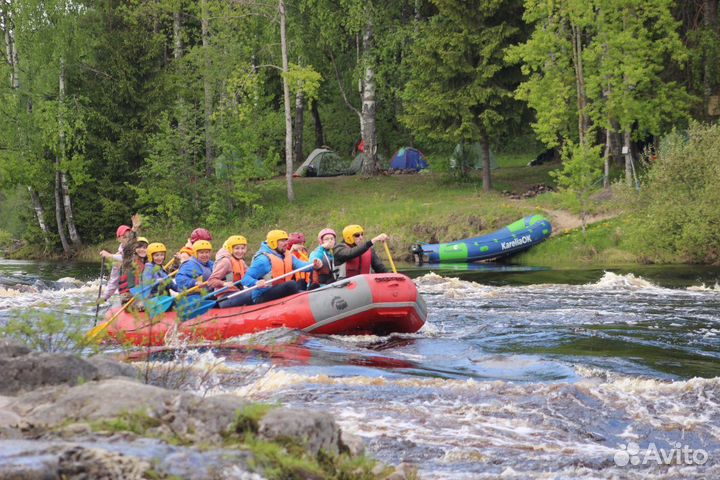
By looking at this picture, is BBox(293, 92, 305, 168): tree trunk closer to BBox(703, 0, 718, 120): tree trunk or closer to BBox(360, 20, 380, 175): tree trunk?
BBox(360, 20, 380, 175): tree trunk

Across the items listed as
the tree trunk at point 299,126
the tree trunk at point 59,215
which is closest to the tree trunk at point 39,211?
the tree trunk at point 59,215

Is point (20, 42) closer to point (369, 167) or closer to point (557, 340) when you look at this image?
point (369, 167)

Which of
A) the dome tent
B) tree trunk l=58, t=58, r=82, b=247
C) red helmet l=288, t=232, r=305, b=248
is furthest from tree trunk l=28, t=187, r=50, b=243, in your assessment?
red helmet l=288, t=232, r=305, b=248

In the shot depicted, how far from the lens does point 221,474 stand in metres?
4.73

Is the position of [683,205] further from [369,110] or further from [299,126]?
[299,126]

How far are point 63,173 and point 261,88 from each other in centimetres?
729

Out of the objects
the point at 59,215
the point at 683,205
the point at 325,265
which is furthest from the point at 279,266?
the point at 59,215

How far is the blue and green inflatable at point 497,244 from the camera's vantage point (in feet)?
86.6

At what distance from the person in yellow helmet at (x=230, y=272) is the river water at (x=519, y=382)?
989 mm

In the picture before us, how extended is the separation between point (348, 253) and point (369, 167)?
2203cm

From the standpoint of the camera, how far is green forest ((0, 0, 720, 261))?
28.5 metres

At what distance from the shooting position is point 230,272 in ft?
44.4

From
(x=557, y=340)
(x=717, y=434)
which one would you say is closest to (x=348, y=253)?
(x=557, y=340)

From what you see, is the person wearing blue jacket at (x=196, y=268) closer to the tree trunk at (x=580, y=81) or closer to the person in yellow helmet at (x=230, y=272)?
the person in yellow helmet at (x=230, y=272)
